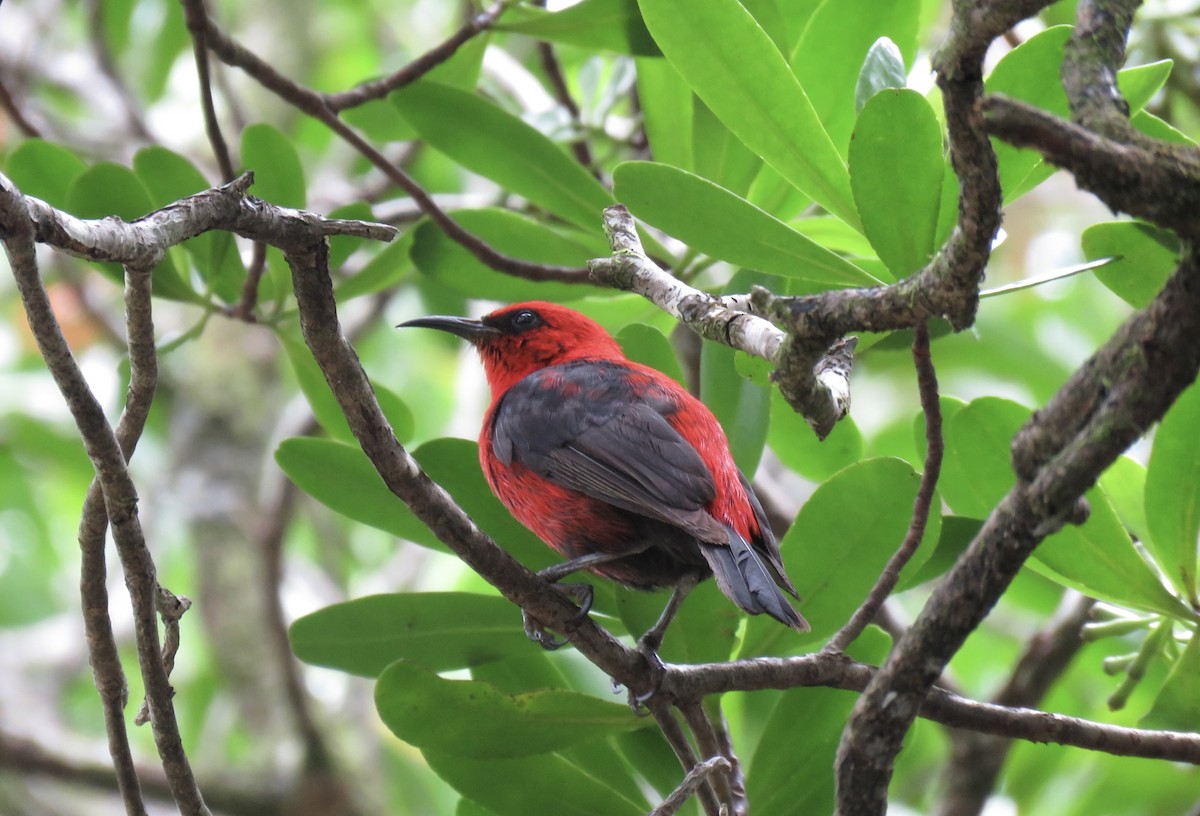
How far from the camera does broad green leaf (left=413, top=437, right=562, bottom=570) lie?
2982 millimetres

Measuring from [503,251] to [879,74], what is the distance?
135 centimetres

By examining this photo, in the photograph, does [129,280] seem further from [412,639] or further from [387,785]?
[387,785]

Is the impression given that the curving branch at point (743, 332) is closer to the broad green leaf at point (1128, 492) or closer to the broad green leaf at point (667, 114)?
the broad green leaf at point (667, 114)

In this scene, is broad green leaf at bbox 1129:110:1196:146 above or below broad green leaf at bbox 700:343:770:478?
below

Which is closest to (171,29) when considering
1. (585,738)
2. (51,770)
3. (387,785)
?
(51,770)

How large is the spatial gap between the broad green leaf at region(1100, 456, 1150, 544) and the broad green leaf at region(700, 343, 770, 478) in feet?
2.79

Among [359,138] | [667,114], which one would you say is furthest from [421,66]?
[667,114]

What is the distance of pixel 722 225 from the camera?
235cm

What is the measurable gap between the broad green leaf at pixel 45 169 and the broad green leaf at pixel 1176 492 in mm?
2781

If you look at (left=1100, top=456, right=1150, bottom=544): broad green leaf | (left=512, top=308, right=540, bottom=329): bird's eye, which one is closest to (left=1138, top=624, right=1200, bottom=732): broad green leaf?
(left=1100, top=456, right=1150, bottom=544): broad green leaf

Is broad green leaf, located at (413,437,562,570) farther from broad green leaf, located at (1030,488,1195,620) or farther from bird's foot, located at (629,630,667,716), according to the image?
broad green leaf, located at (1030,488,1195,620)

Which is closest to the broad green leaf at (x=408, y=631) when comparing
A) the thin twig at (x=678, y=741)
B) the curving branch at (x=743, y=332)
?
the thin twig at (x=678, y=741)

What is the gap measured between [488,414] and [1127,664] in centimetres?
195

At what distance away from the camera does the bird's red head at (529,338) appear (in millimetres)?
4203
